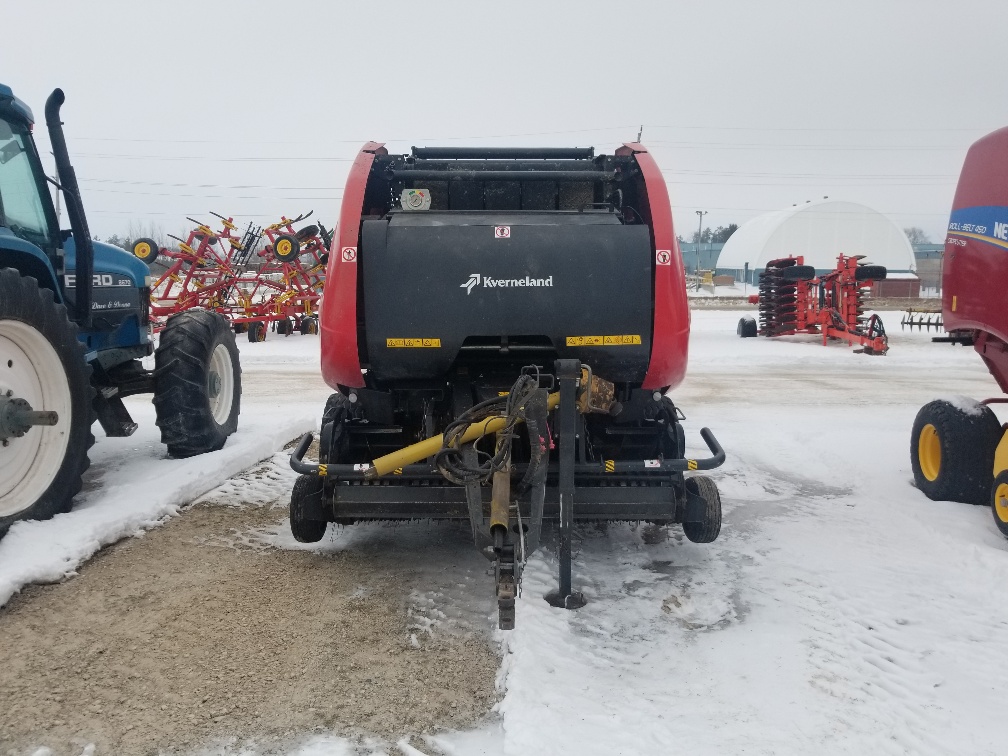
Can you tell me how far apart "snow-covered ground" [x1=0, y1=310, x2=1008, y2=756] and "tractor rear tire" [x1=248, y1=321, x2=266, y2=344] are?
11.4m

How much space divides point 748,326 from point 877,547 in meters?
15.9

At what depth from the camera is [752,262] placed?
203ft

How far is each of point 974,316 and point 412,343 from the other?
376cm

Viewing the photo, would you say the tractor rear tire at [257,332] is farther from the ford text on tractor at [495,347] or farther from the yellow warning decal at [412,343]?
the yellow warning decal at [412,343]

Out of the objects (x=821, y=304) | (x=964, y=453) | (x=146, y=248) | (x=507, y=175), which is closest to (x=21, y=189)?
(x=507, y=175)

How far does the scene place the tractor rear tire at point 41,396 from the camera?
402 centimetres

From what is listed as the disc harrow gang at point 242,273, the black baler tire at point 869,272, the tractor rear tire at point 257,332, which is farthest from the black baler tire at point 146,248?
the black baler tire at point 869,272

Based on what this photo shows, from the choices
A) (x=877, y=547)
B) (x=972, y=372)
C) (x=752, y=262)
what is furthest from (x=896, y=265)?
(x=877, y=547)

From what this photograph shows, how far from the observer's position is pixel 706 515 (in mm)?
4074

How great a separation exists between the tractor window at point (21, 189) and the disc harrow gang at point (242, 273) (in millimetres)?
11692

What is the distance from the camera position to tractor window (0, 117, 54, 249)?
4.88 metres

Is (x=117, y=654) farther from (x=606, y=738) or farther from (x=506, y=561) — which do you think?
(x=606, y=738)

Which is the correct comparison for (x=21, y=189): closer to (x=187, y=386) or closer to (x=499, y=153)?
(x=187, y=386)

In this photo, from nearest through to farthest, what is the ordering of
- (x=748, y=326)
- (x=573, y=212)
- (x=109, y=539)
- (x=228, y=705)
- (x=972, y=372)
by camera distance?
(x=228, y=705) → (x=109, y=539) → (x=573, y=212) → (x=972, y=372) → (x=748, y=326)
